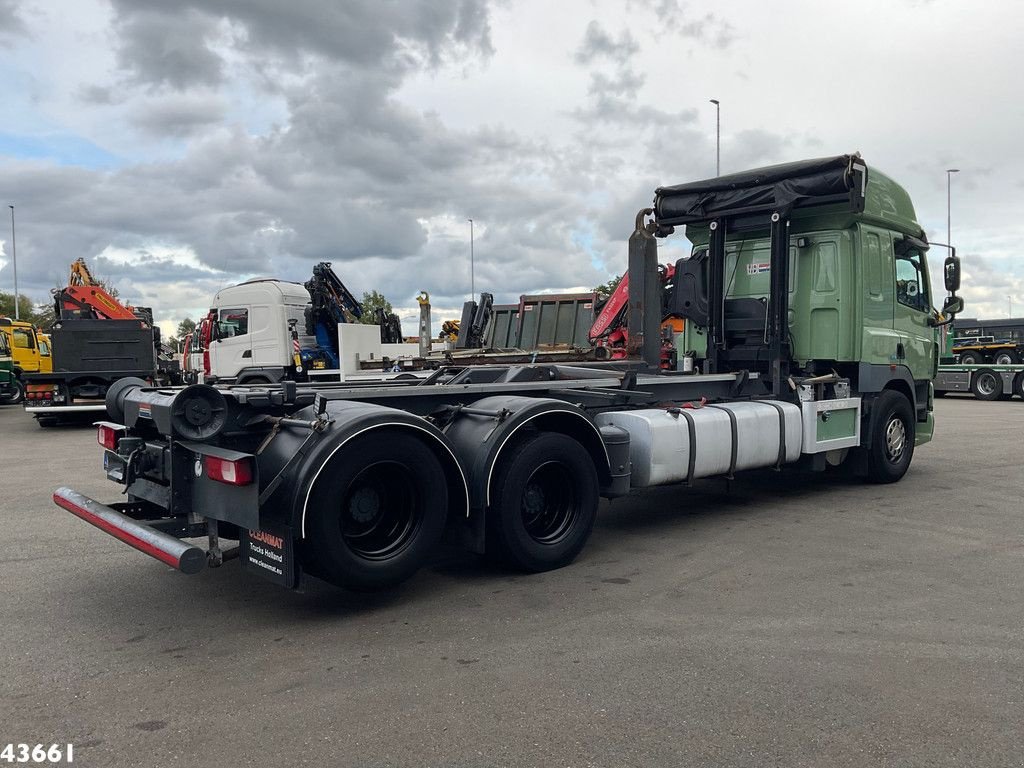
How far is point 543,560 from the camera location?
5.75 m

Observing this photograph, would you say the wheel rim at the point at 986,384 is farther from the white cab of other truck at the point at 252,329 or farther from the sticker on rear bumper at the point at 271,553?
the sticker on rear bumper at the point at 271,553

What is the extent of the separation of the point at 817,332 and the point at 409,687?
258 inches

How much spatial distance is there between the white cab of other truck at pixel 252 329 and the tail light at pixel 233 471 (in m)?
14.3

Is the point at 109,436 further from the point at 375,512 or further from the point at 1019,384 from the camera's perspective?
the point at 1019,384

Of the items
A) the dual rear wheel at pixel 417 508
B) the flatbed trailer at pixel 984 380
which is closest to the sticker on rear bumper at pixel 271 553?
the dual rear wheel at pixel 417 508

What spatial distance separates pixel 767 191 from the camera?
8.79m

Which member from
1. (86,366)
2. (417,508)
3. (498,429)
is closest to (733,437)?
(498,429)

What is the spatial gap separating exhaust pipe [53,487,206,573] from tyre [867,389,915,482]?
24.0 feet

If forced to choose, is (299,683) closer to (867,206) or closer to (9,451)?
(867,206)

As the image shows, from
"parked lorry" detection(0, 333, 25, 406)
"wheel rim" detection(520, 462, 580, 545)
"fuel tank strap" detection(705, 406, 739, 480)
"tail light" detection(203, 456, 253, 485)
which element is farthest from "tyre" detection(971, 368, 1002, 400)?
"parked lorry" detection(0, 333, 25, 406)

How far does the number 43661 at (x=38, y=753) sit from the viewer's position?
3260 mm

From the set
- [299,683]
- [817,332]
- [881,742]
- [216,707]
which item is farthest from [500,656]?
[817,332]

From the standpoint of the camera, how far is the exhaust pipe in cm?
439

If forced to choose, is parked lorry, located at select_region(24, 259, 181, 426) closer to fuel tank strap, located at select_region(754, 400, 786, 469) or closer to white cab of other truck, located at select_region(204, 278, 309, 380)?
white cab of other truck, located at select_region(204, 278, 309, 380)
